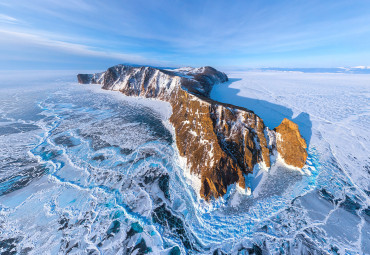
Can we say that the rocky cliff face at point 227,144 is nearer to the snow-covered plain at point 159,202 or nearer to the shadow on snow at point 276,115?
the snow-covered plain at point 159,202

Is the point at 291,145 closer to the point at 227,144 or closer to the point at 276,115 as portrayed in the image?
the point at 227,144

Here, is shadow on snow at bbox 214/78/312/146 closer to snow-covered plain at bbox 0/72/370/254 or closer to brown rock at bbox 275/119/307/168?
snow-covered plain at bbox 0/72/370/254

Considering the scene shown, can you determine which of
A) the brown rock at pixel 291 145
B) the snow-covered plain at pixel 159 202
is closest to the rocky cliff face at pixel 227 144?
the brown rock at pixel 291 145

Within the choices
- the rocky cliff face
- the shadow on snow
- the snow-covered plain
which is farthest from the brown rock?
the shadow on snow

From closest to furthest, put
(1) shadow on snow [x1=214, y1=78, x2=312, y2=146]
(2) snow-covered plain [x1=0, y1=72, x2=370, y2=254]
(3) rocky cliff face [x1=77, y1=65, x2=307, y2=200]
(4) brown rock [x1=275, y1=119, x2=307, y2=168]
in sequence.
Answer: (2) snow-covered plain [x1=0, y1=72, x2=370, y2=254] → (3) rocky cliff face [x1=77, y1=65, x2=307, y2=200] → (4) brown rock [x1=275, y1=119, x2=307, y2=168] → (1) shadow on snow [x1=214, y1=78, x2=312, y2=146]

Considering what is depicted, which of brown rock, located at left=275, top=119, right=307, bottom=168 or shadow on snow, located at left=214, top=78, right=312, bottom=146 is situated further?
shadow on snow, located at left=214, top=78, right=312, bottom=146

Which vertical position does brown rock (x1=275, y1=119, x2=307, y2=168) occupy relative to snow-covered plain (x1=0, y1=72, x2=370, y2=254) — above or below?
above

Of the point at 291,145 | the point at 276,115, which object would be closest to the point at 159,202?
the point at 291,145

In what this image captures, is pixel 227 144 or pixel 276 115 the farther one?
pixel 276 115

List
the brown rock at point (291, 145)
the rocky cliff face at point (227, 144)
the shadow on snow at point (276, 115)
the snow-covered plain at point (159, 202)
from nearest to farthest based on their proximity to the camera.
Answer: the snow-covered plain at point (159, 202) → the rocky cliff face at point (227, 144) → the brown rock at point (291, 145) → the shadow on snow at point (276, 115)
